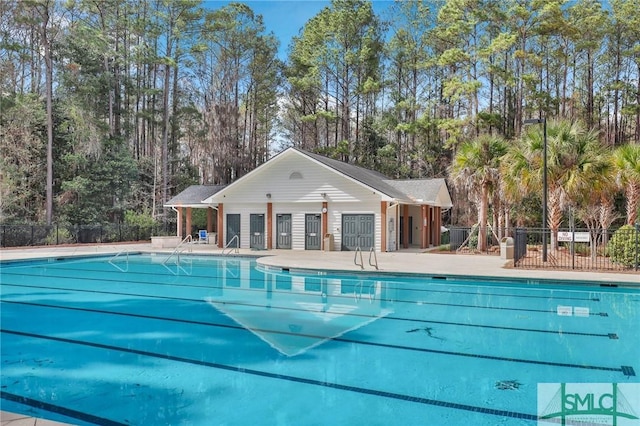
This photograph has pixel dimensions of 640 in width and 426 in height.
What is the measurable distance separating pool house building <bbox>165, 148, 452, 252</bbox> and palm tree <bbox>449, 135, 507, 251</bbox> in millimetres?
3100

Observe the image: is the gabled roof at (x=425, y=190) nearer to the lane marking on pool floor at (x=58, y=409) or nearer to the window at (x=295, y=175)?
the window at (x=295, y=175)

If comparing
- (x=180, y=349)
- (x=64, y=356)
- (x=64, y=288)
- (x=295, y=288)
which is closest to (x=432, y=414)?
(x=180, y=349)

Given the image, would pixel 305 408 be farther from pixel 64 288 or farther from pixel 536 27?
pixel 536 27

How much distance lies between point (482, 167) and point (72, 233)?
22070mm

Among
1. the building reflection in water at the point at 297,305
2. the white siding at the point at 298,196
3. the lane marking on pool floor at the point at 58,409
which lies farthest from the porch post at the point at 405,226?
the lane marking on pool floor at the point at 58,409

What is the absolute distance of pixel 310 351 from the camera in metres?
6.54

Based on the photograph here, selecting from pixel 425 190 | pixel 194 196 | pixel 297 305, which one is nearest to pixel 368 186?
pixel 425 190

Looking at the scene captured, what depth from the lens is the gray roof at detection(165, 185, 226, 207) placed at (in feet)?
84.6

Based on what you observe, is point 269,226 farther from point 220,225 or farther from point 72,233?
point 72,233

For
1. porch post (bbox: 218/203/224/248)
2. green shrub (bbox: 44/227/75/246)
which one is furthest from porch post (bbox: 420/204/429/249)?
green shrub (bbox: 44/227/75/246)

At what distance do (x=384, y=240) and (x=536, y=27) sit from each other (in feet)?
A: 62.0

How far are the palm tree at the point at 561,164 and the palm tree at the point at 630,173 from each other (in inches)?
20.8

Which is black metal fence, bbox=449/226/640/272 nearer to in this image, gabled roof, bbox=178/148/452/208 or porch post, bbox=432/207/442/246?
gabled roof, bbox=178/148/452/208

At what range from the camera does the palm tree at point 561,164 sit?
15.8 m
